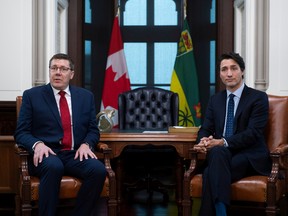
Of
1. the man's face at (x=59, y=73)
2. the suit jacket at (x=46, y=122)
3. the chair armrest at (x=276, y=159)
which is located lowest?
the chair armrest at (x=276, y=159)

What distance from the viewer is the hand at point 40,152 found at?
11.3 ft

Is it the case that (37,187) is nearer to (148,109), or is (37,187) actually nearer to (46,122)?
(46,122)

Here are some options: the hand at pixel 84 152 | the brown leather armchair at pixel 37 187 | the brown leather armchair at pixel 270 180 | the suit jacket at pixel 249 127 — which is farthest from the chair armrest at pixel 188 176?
the hand at pixel 84 152

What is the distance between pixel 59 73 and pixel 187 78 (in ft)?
11.0

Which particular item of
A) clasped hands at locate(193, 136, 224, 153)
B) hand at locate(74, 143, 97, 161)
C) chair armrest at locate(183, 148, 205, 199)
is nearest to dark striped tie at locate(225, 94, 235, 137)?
clasped hands at locate(193, 136, 224, 153)

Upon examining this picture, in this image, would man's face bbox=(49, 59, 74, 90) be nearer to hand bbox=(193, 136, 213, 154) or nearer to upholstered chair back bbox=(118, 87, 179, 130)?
hand bbox=(193, 136, 213, 154)

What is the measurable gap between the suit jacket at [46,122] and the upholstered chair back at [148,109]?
1751mm

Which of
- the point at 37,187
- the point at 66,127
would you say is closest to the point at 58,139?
the point at 66,127

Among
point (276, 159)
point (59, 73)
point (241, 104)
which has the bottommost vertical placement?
point (276, 159)

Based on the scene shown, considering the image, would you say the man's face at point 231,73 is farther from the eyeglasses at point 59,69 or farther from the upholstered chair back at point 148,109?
the upholstered chair back at point 148,109

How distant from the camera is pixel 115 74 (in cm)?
690

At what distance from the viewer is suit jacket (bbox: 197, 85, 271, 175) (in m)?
3.59

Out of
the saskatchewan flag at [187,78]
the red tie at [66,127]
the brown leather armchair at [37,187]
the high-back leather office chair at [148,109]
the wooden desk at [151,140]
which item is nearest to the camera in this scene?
the brown leather armchair at [37,187]

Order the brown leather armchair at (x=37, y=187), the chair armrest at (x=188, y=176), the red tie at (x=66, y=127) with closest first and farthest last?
the brown leather armchair at (x=37, y=187), the chair armrest at (x=188, y=176), the red tie at (x=66, y=127)
